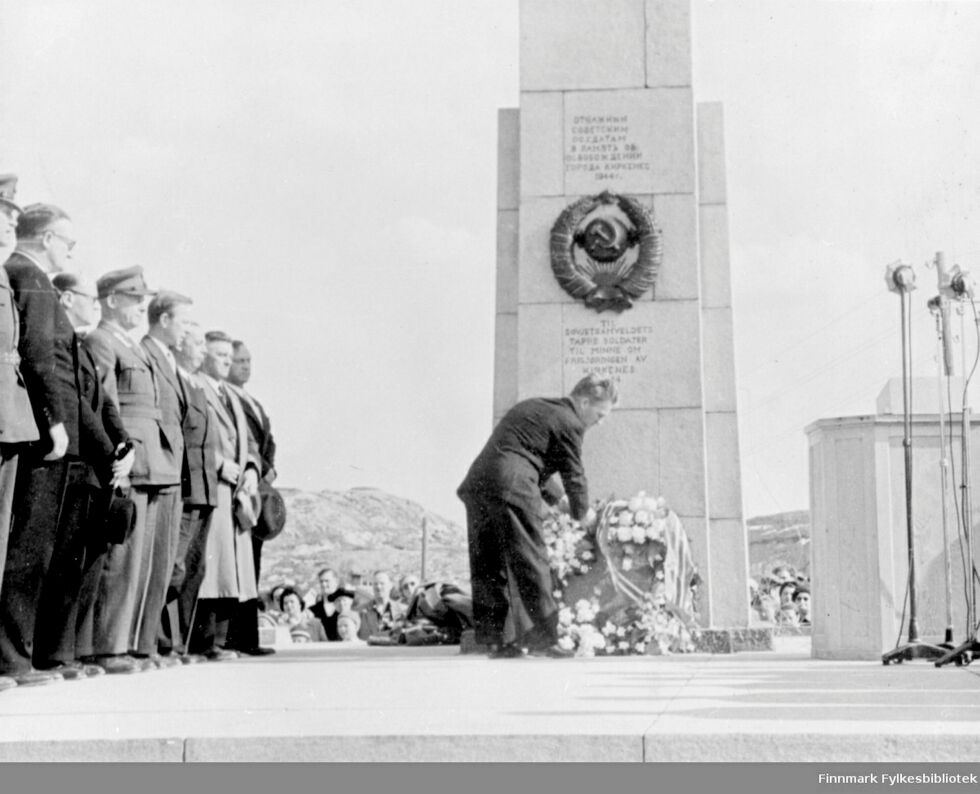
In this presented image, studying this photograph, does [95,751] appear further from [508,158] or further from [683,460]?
[508,158]

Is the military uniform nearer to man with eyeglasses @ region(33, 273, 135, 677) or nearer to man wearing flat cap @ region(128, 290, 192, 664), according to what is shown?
man wearing flat cap @ region(128, 290, 192, 664)

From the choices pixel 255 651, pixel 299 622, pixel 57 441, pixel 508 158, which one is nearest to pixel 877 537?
pixel 255 651

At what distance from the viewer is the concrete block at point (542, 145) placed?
1043 centimetres

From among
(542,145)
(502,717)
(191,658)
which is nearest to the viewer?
(502,717)

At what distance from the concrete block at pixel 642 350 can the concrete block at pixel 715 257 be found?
1.02ft

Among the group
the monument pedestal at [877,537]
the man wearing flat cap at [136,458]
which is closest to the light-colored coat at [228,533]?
the man wearing flat cap at [136,458]

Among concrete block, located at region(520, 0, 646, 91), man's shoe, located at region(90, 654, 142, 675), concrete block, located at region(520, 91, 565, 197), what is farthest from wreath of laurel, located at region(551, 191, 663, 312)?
man's shoe, located at region(90, 654, 142, 675)

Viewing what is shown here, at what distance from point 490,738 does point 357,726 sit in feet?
1.52

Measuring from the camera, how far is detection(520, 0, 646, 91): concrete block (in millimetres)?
10531

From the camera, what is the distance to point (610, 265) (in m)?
10.2

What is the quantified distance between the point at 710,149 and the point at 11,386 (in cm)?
636

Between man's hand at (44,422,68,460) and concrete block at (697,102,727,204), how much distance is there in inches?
233

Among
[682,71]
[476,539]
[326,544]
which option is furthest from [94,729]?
[326,544]

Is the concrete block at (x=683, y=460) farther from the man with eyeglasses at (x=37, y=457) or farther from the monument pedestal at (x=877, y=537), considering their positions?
the man with eyeglasses at (x=37, y=457)
